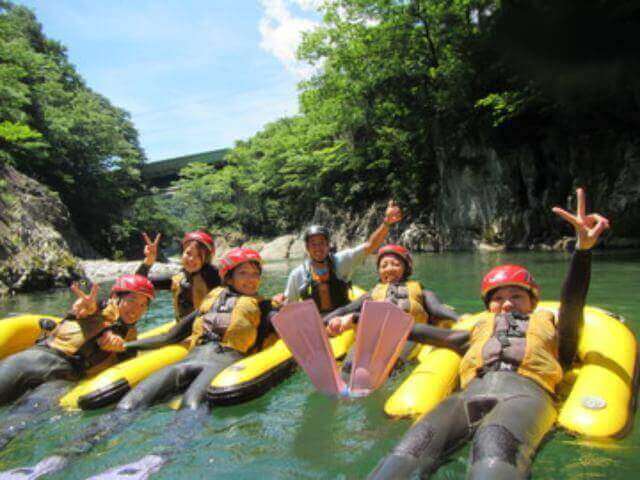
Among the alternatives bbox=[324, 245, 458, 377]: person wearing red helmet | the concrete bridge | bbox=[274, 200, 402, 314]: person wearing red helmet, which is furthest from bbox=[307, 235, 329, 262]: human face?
the concrete bridge

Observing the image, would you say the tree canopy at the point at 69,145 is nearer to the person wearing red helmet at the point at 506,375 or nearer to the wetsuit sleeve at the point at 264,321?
the wetsuit sleeve at the point at 264,321

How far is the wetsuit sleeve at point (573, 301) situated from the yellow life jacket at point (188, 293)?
3520 millimetres

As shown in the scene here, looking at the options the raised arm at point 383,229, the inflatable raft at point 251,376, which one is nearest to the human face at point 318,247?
the raised arm at point 383,229

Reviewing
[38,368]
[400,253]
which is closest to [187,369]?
[38,368]

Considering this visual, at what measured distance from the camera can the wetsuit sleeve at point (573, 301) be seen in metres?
2.85

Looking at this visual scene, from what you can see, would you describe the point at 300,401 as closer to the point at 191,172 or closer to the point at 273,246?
the point at 273,246

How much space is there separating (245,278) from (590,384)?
2.79m

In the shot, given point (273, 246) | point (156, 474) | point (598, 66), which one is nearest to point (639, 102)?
point (598, 66)

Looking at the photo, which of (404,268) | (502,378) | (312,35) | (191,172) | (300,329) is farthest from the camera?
(191,172)

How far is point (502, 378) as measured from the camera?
289 cm

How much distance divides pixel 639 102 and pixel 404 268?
1253 cm

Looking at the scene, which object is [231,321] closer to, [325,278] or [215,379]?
[215,379]

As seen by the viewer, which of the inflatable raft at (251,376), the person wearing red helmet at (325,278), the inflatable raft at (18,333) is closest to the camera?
the inflatable raft at (251,376)

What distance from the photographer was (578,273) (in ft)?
9.41
